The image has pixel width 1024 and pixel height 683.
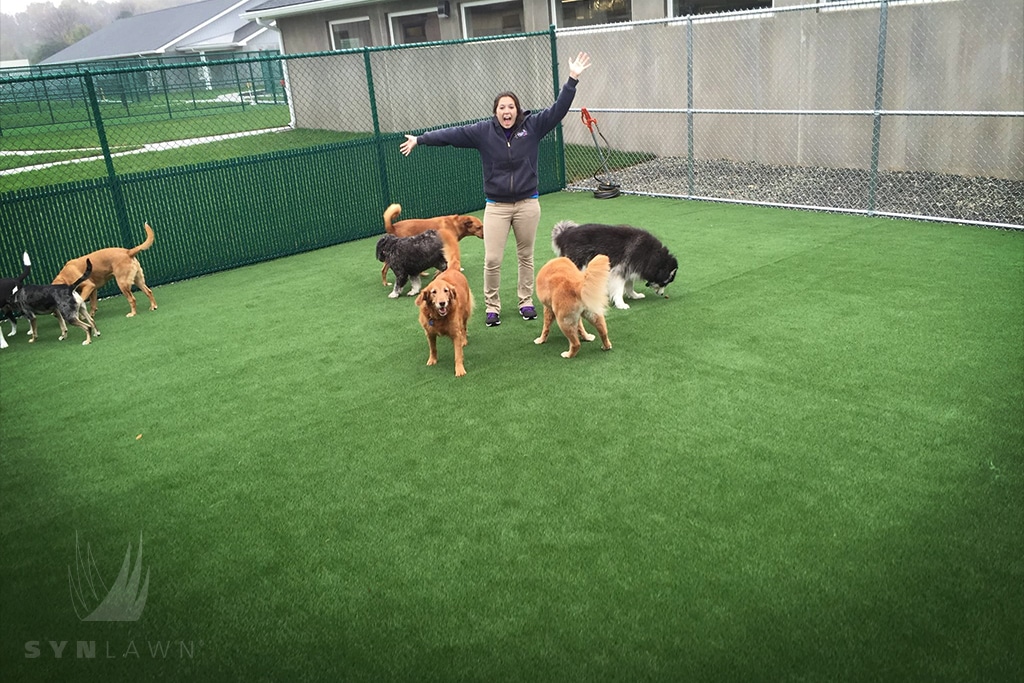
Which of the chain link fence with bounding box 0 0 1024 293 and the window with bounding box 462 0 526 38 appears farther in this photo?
the window with bounding box 462 0 526 38

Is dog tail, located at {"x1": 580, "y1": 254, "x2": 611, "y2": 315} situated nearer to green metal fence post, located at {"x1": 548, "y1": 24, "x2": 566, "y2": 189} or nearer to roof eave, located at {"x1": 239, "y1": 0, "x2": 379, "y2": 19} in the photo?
green metal fence post, located at {"x1": 548, "y1": 24, "x2": 566, "y2": 189}

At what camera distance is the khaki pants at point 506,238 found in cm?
680

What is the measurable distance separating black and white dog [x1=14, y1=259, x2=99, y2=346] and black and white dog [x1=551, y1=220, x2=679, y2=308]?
4858 mm

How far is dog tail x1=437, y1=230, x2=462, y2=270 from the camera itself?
724 cm

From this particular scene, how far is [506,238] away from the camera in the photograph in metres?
7.06

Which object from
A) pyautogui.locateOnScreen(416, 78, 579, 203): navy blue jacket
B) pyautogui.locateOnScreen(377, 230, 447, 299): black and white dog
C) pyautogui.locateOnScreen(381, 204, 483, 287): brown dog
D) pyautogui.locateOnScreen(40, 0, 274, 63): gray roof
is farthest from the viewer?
pyautogui.locateOnScreen(40, 0, 274, 63): gray roof

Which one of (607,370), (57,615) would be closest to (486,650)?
(57,615)

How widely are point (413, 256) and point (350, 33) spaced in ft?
55.5

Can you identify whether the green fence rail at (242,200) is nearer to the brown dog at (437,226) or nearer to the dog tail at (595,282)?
the brown dog at (437,226)

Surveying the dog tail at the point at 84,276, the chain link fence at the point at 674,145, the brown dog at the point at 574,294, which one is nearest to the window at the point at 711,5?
the chain link fence at the point at 674,145

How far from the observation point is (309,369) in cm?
640

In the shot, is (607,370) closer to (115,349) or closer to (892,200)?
(115,349)

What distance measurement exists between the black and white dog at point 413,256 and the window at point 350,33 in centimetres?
1573

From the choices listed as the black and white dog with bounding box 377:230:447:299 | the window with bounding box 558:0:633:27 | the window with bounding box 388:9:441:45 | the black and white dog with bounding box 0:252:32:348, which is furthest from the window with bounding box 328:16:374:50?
the black and white dog with bounding box 0:252:32:348
